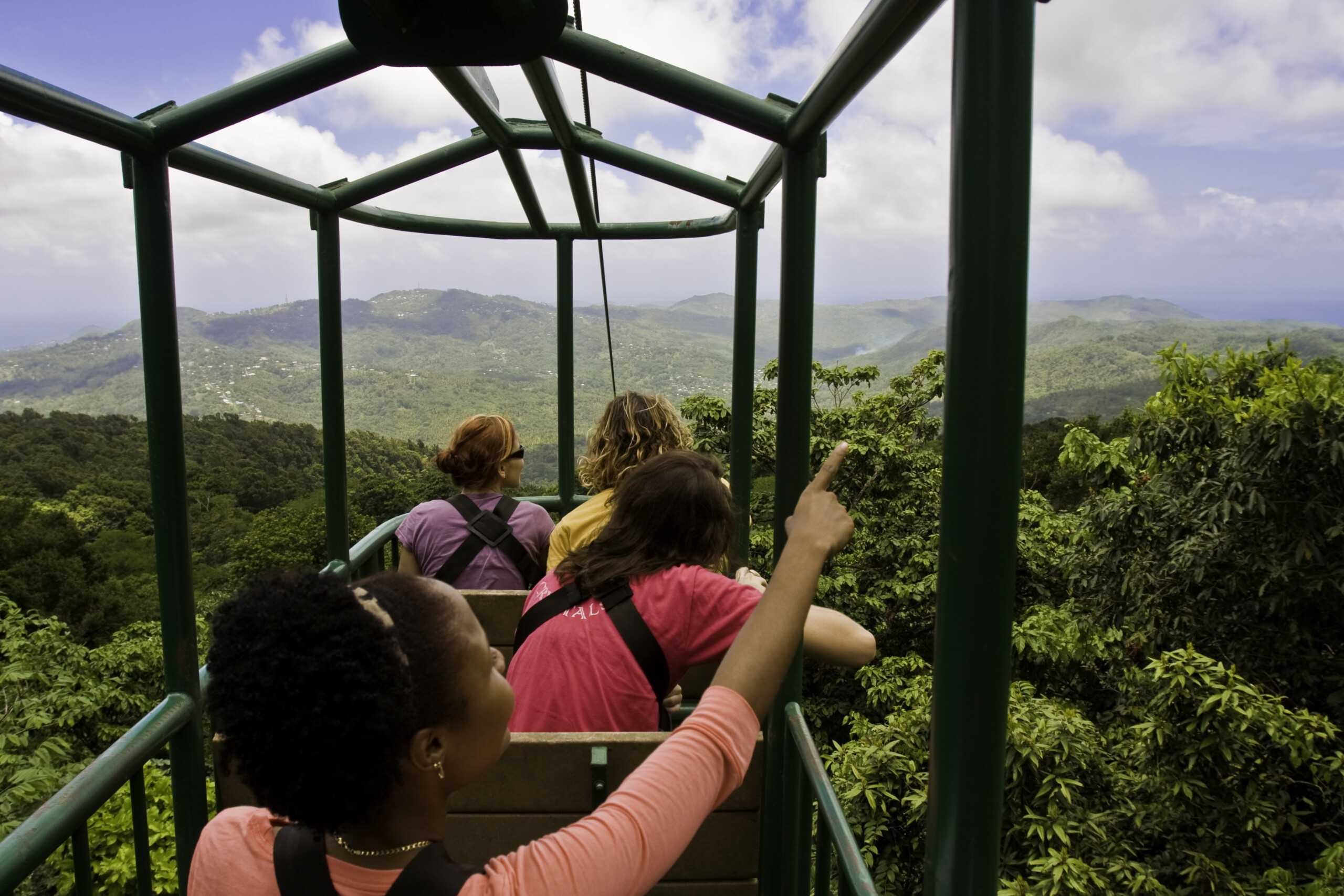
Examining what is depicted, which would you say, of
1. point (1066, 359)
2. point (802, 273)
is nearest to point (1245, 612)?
point (802, 273)

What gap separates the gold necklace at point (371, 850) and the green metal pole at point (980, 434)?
483mm

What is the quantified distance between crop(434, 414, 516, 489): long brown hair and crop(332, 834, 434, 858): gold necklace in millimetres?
2120

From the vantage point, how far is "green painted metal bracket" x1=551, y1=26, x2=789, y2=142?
1.58 metres

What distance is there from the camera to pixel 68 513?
2803cm

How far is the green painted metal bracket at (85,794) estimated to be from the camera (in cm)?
122

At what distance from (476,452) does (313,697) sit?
Result: 7.23ft

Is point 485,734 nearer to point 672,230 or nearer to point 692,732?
point 692,732

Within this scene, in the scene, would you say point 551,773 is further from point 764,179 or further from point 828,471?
point 764,179

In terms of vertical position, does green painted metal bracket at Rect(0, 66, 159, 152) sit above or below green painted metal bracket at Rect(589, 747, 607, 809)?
above

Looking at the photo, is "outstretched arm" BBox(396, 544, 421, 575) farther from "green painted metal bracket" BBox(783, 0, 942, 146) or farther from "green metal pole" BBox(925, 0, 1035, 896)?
"green metal pole" BBox(925, 0, 1035, 896)

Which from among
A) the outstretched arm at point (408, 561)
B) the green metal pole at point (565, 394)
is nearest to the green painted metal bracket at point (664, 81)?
the outstretched arm at point (408, 561)

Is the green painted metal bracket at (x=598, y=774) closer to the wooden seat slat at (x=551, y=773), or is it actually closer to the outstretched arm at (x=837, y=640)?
the wooden seat slat at (x=551, y=773)

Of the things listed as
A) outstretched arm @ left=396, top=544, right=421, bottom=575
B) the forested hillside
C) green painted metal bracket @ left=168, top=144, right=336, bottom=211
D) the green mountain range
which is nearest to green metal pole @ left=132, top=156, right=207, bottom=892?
green painted metal bracket @ left=168, top=144, right=336, bottom=211

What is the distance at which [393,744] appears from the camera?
0.83 metres
